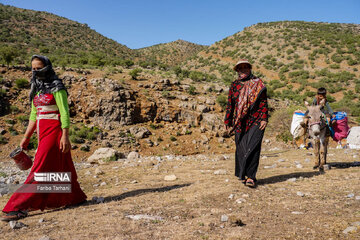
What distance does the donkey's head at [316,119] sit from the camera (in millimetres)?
5063

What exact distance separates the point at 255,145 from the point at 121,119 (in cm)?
1063

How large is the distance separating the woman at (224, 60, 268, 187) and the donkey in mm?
1728

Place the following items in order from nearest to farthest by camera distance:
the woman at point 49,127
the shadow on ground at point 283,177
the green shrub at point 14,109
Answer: the woman at point 49,127, the shadow on ground at point 283,177, the green shrub at point 14,109

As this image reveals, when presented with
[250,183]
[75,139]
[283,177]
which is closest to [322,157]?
[283,177]

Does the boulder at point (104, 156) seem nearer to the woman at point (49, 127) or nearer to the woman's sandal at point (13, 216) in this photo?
the woman at point (49, 127)

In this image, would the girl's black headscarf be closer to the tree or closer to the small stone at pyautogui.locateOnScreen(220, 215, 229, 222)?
the small stone at pyautogui.locateOnScreen(220, 215, 229, 222)

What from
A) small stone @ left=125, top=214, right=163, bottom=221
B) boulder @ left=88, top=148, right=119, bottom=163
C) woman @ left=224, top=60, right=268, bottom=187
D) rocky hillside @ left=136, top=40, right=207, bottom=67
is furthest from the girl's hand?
rocky hillside @ left=136, top=40, right=207, bottom=67

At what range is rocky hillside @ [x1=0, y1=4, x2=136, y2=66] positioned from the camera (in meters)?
29.9

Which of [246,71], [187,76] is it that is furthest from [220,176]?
[187,76]

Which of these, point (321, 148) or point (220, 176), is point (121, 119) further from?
point (321, 148)

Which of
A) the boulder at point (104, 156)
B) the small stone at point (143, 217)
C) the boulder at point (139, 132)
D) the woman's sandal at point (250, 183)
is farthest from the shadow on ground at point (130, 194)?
the boulder at point (139, 132)

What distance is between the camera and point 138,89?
15.4 metres

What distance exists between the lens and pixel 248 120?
162 inches

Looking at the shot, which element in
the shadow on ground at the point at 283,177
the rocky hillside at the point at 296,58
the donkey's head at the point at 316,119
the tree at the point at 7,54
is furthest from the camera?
A: the rocky hillside at the point at 296,58
